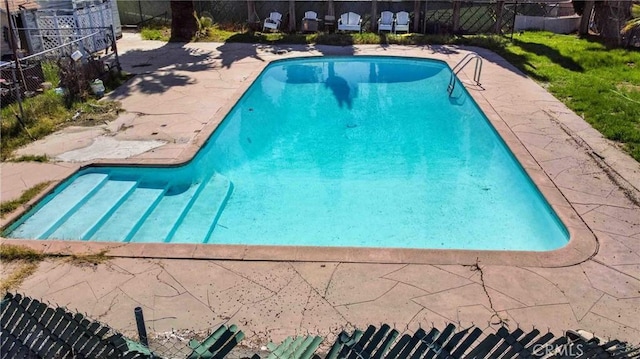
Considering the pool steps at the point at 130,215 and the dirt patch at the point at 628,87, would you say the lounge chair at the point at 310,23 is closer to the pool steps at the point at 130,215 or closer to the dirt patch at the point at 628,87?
the dirt patch at the point at 628,87

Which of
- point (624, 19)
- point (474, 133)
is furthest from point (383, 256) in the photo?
point (624, 19)

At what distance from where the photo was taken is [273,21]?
1878cm

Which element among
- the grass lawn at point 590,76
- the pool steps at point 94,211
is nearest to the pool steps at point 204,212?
the pool steps at point 94,211

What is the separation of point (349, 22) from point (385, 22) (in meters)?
1.34

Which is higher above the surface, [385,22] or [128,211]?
[385,22]

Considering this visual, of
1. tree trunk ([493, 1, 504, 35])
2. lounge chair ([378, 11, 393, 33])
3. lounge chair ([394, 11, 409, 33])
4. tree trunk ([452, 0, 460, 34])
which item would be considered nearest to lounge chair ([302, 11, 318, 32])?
lounge chair ([378, 11, 393, 33])

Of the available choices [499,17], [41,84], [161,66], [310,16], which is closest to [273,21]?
[310,16]

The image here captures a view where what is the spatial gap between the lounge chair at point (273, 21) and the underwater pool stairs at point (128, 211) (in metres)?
11.3

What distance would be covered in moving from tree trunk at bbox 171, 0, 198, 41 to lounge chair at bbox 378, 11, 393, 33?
6630mm

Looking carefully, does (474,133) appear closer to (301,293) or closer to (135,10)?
(301,293)

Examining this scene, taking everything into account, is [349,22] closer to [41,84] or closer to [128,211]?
[41,84]

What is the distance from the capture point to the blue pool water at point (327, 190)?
24.2 ft

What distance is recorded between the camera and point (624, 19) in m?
15.4

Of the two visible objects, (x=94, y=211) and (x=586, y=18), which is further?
(x=586, y=18)
